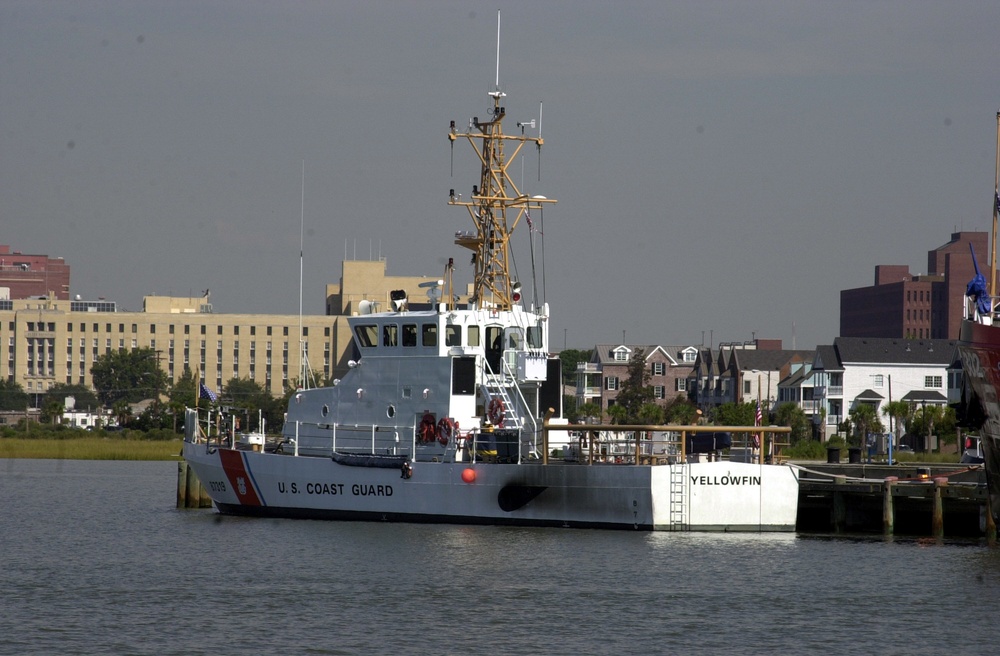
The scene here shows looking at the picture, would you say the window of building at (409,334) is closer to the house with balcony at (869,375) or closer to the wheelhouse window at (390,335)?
the wheelhouse window at (390,335)

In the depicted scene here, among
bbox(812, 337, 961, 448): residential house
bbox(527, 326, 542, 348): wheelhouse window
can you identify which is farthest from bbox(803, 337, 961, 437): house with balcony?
bbox(527, 326, 542, 348): wheelhouse window

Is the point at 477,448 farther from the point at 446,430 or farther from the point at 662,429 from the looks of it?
the point at 662,429

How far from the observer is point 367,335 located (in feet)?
116

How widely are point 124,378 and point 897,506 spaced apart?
414 feet

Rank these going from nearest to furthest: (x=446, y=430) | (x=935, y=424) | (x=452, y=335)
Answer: (x=446, y=430) < (x=452, y=335) < (x=935, y=424)

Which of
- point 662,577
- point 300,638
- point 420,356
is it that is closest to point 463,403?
point 420,356

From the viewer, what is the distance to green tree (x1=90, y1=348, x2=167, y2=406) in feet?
488

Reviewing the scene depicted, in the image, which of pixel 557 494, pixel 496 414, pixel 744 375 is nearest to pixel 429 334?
pixel 496 414

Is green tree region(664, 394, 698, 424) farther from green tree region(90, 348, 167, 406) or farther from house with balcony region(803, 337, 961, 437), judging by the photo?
green tree region(90, 348, 167, 406)

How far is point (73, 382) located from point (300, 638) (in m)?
151

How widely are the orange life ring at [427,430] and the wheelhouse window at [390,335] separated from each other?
2.33 metres

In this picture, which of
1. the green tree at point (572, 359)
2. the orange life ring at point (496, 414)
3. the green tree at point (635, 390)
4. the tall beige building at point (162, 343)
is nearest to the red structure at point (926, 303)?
the green tree at point (572, 359)

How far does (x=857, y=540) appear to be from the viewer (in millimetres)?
32688

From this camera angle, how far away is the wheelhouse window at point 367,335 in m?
35.1
